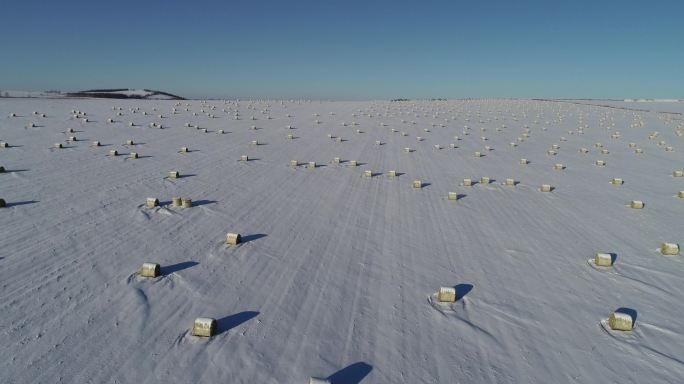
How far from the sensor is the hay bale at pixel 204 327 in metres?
4.56

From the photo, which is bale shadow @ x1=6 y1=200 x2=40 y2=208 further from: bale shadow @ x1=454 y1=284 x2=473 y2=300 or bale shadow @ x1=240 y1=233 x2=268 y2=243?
bale shadow @ x1=454 y1=284 x2=473 y2=300

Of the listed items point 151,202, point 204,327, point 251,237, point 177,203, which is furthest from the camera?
point 177,203

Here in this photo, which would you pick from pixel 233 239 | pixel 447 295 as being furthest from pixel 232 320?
pixel 447 295

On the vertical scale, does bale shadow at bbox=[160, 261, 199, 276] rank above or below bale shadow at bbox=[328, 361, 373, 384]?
above

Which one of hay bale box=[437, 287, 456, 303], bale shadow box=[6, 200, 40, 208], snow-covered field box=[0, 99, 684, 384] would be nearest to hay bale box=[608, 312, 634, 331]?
snow-covered field box=[0, 99, 684, 384]

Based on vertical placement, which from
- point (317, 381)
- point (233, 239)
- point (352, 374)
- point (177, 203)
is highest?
point (177, 203)

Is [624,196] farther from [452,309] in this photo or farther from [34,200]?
[34,200]

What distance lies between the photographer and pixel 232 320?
4.91 meters

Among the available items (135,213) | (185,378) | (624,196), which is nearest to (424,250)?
(185,378)

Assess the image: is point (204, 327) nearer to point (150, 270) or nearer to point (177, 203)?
point (150, 270)

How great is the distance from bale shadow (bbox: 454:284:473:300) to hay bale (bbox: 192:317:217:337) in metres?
3.19

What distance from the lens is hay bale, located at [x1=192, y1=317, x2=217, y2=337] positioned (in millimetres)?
4563

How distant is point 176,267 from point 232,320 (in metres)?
1.71

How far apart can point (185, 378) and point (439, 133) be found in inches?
816
